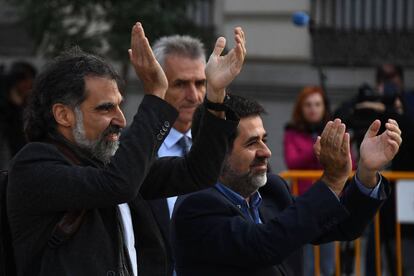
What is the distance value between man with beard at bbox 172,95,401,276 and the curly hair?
390 mm

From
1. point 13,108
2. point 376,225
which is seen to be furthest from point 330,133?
point 13,108

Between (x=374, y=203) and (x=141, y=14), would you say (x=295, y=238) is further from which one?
(x=141, y=14)

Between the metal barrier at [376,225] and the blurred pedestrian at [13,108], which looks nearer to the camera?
the metal barrier at [376,225]

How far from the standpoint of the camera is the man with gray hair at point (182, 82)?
4.93m

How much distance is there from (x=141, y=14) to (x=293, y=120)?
1.69 meters

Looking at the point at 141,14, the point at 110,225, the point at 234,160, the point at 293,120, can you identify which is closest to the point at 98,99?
the point at 110,225

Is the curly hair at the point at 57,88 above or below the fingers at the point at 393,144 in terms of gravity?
above

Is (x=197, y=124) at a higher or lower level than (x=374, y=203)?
higher

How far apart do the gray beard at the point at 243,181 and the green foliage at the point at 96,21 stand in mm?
5357

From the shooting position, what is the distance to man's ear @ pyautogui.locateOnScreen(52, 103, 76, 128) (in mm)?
3592

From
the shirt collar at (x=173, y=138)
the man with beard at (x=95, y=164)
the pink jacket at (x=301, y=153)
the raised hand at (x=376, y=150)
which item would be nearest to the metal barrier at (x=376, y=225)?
the pink jacket at (x=301, y=153)

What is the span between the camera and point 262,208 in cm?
427

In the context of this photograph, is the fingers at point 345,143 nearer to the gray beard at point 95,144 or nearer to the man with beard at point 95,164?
the man with beard at point 95,164

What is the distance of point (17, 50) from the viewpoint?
552 inches
